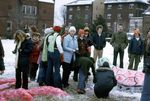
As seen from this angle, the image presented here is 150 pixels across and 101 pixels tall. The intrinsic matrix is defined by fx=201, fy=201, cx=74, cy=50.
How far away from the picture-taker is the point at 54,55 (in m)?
6.00

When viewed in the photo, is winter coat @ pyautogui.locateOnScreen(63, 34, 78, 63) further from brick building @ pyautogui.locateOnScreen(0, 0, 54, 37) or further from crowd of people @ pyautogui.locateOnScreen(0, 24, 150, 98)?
brick building @ pyautogui.locateOnScreen(0, 0, 54, 37)

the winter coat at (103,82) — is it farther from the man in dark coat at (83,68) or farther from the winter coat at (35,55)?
the winter coat at (35,55)

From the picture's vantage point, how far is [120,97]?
19.1ft

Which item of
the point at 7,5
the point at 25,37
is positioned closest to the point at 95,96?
the point at 25,37

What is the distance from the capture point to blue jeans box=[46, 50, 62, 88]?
6.01 meters

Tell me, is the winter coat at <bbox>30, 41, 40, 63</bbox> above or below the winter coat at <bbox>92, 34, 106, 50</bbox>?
below

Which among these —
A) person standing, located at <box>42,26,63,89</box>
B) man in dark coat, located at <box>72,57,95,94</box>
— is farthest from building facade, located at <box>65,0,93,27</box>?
man in dark coat, located at <box>72,57,95,94</box>

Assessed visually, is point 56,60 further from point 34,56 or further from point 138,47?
Answer: point 138,47

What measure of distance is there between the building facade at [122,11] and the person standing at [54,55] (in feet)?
152

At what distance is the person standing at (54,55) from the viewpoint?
19.6 feet

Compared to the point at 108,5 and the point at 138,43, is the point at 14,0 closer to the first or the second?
the point at 108,5

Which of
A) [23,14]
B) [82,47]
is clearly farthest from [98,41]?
[23,14]

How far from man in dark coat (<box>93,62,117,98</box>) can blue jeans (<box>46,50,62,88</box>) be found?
122 cm

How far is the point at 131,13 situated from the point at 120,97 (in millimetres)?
48622
